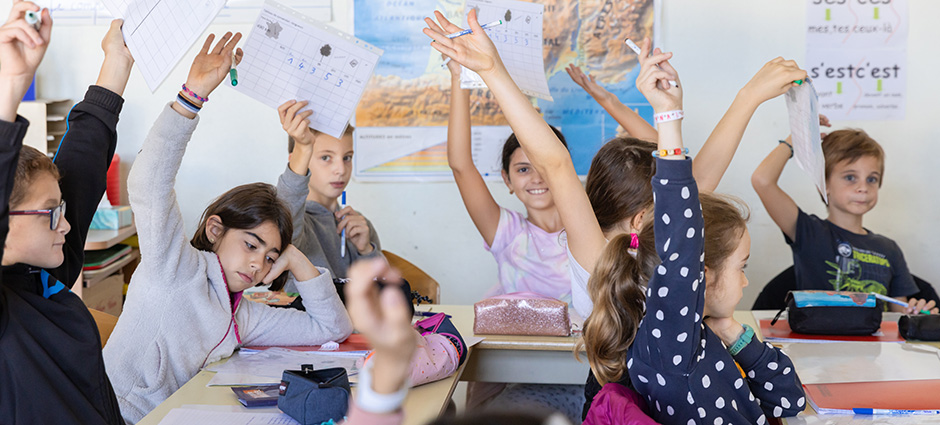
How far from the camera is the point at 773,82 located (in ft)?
6.30

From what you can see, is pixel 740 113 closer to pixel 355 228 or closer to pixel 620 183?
pixel 620 183

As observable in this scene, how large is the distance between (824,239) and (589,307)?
3.92 feet

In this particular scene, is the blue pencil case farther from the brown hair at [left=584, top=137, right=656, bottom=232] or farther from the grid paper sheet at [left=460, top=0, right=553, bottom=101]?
the grid paper sheet at [left=460, top=0, right=553, bottom=101]

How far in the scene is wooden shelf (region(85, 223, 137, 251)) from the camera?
115 inches

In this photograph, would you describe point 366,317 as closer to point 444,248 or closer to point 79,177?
point 79,177

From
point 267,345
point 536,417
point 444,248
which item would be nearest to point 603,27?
point 444,248

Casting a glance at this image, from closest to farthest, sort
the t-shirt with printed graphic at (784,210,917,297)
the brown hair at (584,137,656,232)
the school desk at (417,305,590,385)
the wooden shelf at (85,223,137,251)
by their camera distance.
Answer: the brown hair at (584,137,656,232) → the school desk at (417,305,590,385) → the t-shirt with printed graphic at (784,210,917,297) → the wooden shelf at (85,223,137,251)

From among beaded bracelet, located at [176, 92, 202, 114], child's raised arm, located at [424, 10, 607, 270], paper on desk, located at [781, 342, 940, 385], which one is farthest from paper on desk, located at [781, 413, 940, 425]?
beaded bracelet, located at [176, 92, 202, 114]

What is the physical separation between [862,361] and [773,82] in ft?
2.22

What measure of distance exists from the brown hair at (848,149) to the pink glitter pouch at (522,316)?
132cm

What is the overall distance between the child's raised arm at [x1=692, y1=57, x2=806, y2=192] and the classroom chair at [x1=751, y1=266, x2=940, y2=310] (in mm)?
950

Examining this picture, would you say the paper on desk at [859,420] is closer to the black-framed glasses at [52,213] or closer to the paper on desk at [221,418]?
the paper on desk at [221,418]

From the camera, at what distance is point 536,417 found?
60 cm

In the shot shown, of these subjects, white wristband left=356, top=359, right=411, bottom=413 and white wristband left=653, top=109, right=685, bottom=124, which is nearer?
white wristband left=356, top=359, right=411, bottom=413
